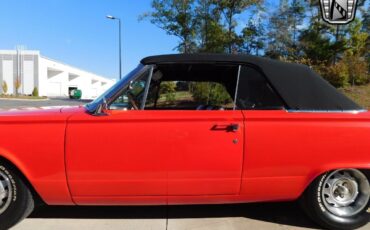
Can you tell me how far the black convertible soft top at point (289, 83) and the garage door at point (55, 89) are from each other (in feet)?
255

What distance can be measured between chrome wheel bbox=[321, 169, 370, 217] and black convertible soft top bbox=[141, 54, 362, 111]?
0.65 meters

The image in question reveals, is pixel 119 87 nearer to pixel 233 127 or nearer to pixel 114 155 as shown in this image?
pixel 114 155

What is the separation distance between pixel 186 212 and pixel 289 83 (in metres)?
1.68

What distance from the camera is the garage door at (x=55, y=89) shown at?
78.4 meters

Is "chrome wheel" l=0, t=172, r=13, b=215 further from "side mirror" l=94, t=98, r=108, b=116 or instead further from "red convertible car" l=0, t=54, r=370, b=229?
"side mirror" l=94, t=98, r=108, b=116

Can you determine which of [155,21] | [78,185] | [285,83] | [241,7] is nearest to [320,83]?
[285,83]

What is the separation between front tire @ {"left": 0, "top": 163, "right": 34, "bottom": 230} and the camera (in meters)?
3.72

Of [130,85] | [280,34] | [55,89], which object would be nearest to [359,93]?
[280,34]

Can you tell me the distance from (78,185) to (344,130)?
2445 mm

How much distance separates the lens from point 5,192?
376 centimetres

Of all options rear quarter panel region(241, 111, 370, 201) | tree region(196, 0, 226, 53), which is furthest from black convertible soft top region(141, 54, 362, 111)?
tree region(196, 0, 226, 53)

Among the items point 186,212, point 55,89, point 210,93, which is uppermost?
point 210,93

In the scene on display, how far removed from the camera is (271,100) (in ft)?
12.9

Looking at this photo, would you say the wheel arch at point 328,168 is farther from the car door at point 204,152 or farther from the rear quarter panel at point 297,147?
the car door at point 204,152
